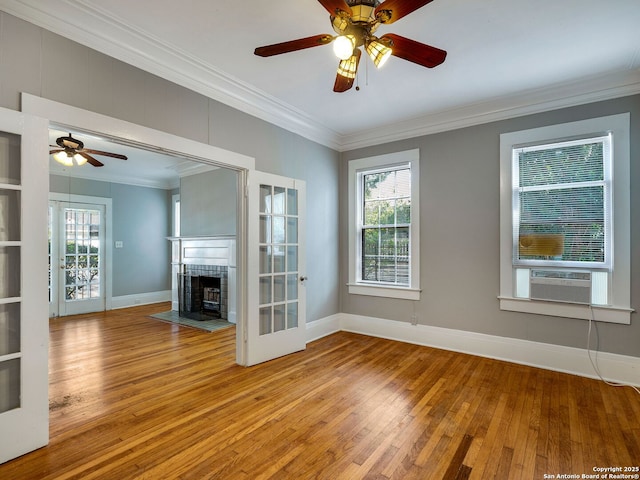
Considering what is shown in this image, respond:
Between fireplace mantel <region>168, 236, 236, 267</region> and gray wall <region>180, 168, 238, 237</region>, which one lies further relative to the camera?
gray wall <region>180, 168, 238, 237</region>

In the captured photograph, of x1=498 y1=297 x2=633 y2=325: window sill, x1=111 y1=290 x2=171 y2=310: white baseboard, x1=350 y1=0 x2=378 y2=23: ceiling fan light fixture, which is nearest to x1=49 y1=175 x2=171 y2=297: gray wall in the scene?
x1=111 y1=290 x2=171 y2=310: white baseboard

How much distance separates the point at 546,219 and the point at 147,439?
13.5 feet

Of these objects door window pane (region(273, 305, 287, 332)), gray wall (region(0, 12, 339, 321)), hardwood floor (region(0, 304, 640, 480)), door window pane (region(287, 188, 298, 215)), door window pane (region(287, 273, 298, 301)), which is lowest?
hardwood floor (region(0, 304, 640, 480))

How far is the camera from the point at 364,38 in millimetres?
1928

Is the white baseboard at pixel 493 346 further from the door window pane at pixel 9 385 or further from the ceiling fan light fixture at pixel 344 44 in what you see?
the ceiling fan light fixture at pixel 344 44

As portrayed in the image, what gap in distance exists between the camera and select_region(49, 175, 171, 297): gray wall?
6793mm

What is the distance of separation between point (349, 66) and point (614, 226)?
297cm

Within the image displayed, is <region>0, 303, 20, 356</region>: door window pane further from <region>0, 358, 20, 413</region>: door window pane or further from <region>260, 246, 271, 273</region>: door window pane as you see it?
<region>260, 246, 271, 273</region>: door window pane

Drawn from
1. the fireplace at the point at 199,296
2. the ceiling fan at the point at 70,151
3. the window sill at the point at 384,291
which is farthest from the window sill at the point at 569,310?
the ceiling fan at the point at 70,151

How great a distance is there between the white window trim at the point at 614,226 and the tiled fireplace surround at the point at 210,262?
13.6 ft

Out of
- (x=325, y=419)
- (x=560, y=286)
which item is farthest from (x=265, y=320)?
(x=560, y=286)

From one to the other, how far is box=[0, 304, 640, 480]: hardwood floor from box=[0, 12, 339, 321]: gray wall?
1.54 metres

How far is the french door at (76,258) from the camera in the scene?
19.5ft

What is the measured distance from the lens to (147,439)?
2.17 m
